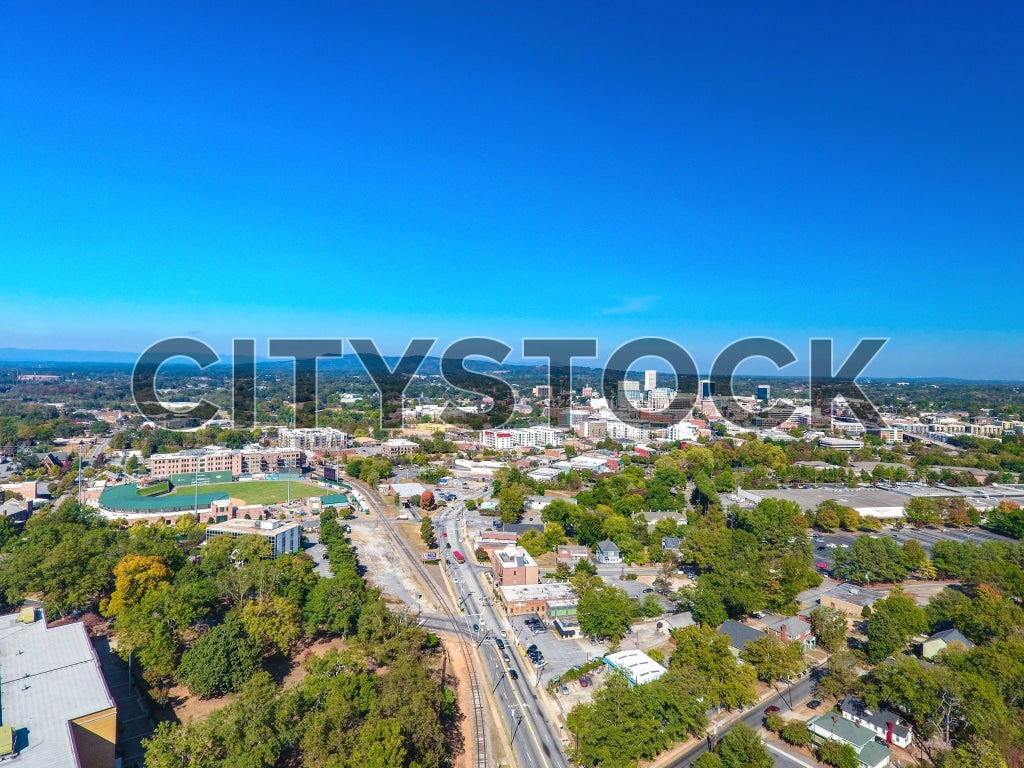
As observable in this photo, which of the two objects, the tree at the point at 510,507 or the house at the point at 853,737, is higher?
the tree at the point at 510,507

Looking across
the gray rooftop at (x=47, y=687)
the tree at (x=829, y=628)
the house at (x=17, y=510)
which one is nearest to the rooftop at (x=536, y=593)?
the tree at (x=829, y=628)

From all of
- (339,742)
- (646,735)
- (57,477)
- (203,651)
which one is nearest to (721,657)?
(646,735)

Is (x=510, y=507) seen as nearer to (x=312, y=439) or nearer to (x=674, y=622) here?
(x=674, y=622)

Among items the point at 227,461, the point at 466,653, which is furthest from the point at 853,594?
the point at 227,461

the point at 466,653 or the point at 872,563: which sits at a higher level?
the point at 872,563

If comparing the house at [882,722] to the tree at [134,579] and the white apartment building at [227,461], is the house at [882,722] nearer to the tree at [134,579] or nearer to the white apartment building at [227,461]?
the tree at [134,579]

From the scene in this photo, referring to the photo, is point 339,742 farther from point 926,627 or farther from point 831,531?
point 831,531
